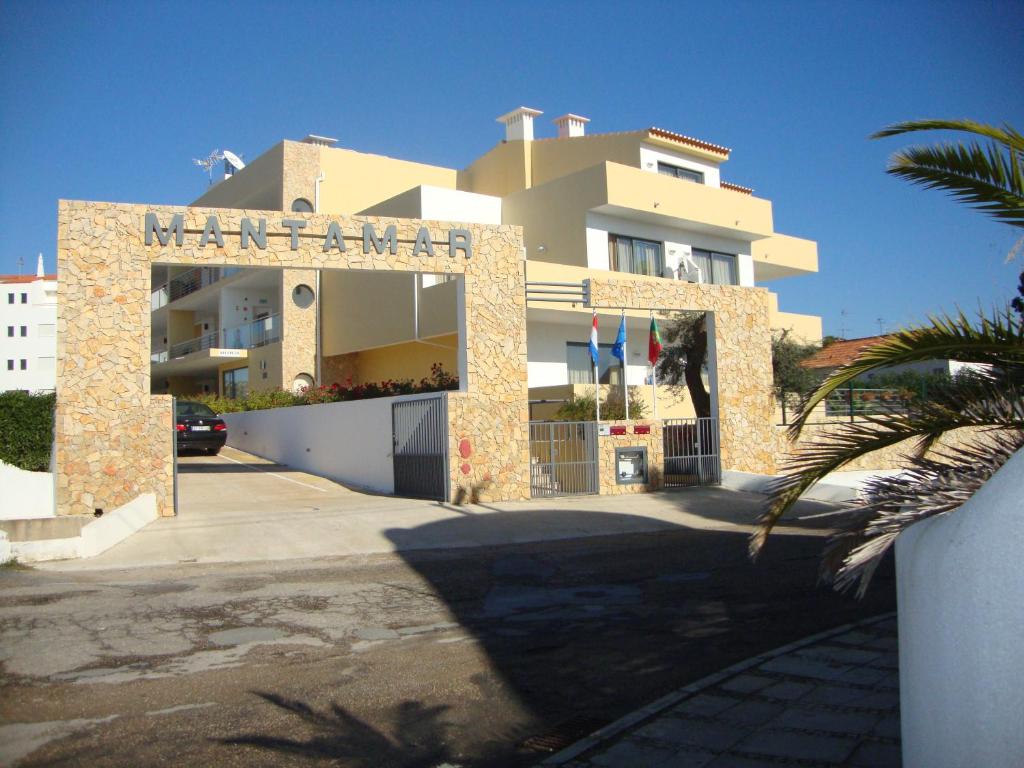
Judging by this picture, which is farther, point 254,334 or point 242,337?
point 242,337

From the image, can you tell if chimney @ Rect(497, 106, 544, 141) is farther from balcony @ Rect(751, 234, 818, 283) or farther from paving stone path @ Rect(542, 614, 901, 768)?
paving stone path @ Rect(542, 614, 901, 768)

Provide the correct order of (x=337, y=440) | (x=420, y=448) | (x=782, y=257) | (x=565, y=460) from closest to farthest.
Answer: (x=420, y=448) → (x=565, y=460) → (x=337, y=440) → (x=782, y=257)

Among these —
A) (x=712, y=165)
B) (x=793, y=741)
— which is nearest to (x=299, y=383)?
(x=712, y=165)

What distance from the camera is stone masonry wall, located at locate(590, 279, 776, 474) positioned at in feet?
65.6

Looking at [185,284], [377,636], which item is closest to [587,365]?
[377,636]

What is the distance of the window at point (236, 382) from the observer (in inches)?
1415

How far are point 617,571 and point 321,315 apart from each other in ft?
75.4

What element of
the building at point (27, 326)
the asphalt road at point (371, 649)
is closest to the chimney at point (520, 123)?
the asphalt road at point (371, 649)

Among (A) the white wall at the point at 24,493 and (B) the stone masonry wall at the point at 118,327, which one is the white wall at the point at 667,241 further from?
(A) the white wall at the point at 24,493

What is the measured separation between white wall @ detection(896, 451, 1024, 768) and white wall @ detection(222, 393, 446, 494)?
14311 millimetres

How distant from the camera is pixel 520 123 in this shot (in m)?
31.6

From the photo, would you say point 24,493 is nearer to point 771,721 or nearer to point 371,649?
point 371,649

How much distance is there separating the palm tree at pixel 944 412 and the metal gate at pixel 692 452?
13.7 meters

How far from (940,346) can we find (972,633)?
2.65 meters
